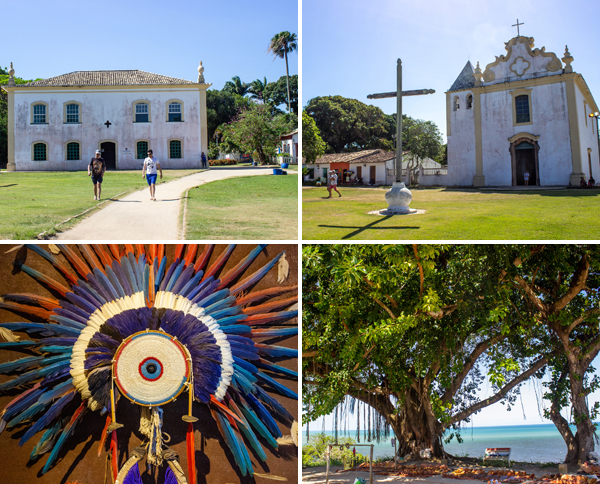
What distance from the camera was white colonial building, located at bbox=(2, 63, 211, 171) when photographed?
555cm

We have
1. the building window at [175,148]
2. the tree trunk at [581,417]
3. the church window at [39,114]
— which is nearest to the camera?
the tree trunk at [581,417]

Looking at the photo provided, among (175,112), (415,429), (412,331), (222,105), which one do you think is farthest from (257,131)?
(415,429)

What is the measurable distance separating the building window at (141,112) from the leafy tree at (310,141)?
2.80m

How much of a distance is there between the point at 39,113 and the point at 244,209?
333 cm

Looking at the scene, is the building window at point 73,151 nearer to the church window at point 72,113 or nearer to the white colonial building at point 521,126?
the church window at point 72,113

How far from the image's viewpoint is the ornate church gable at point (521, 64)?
5247 mm

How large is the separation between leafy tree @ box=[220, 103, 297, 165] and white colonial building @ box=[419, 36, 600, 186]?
2051 mm

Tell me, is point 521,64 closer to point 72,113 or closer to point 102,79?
point 102,79

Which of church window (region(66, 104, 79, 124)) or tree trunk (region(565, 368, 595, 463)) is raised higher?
church window (region(66, 104, 79, 124))

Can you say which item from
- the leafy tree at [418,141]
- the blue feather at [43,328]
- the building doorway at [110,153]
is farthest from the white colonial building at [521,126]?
the blue feather at [43,328]

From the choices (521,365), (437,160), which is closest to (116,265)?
(437,160)

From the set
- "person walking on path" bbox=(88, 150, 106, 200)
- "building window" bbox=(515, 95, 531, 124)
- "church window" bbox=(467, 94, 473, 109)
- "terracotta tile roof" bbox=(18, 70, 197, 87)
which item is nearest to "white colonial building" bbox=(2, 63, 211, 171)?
"terracotta tile roof" bbox=(18, 70, 197, 87)

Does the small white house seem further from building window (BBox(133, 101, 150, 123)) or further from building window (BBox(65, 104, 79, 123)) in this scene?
building window (BBox(65, 104, 79, 123))

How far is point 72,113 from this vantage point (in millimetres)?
5680
